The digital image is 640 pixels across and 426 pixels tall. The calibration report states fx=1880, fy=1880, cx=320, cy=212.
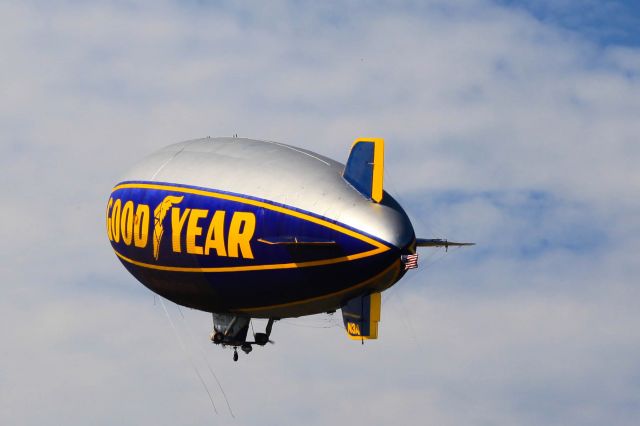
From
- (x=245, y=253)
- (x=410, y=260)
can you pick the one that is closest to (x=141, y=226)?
(x=245, y=253)

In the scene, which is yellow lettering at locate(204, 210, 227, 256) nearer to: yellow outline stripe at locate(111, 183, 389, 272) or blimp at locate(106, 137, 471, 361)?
blimp at locate(106, 137, 471, 361)

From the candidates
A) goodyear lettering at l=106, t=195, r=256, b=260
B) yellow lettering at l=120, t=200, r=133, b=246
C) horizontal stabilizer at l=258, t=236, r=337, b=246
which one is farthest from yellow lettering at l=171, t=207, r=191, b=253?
horizontal stabilizer at l=258, t=236, r=337, b=246

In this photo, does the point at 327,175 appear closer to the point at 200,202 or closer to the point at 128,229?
the point at 200,202

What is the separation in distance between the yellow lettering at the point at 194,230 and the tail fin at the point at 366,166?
7.18 meters

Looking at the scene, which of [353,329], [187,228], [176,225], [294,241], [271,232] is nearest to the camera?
[294,241]

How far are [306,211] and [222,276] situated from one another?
613 cm

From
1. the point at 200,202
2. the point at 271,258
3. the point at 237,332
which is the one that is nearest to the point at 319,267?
the point at 271,258

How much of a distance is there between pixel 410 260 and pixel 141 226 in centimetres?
1565

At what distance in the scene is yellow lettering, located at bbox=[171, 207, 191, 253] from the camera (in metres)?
83.6

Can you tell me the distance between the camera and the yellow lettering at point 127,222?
290ft

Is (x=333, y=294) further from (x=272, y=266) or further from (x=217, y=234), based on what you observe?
(x=217, y=234)

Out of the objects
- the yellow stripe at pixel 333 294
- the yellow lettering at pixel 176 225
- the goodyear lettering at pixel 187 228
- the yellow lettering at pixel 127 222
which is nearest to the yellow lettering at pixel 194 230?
the goodyear lettering at pixel 187 228

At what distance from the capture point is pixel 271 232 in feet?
259

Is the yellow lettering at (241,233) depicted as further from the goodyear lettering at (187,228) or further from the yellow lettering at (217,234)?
the yellow lettering at (217,234)
